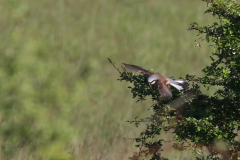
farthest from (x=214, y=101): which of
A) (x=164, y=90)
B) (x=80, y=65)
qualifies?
(x=80, y=65)

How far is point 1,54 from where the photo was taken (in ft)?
14.7

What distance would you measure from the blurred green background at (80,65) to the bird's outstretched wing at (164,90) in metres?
1.48

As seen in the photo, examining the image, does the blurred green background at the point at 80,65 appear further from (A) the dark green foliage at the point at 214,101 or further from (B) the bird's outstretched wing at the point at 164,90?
(B) the bird's outstretched wing at the point at 164,90

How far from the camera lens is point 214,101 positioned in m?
3.49

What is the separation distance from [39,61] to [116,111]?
139 centimetres

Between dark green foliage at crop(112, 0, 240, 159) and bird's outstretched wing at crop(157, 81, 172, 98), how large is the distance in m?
0.17

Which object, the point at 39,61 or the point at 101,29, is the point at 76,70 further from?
the point at 101,29

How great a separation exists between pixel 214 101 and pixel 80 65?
242cm

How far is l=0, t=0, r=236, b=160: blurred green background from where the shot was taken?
4023mm

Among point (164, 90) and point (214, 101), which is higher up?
point (214, 101)

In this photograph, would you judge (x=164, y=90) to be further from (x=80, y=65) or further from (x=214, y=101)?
(x=80, y=65)

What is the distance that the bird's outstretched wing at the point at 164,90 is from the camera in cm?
293

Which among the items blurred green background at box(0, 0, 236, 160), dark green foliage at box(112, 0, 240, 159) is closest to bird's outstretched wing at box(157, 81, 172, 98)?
dark green foliage at box(112, 0, 240, 159)

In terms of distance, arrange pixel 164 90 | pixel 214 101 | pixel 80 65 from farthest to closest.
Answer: pixel 80 65 → pixel 214 101 → pixel 164 90
